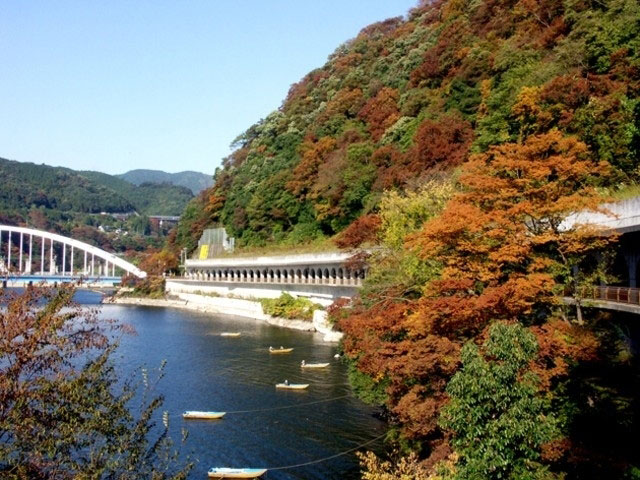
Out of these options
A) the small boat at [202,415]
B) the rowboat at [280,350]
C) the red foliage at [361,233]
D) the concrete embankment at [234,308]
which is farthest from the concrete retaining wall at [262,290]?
the small boat at [202,415]

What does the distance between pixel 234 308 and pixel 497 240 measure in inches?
1964

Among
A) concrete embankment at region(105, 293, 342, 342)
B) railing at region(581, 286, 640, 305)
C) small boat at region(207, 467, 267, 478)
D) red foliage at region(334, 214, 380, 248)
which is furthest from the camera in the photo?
concrete embankment at region(105, 293, 342, 342)

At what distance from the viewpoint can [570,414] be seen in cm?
1497

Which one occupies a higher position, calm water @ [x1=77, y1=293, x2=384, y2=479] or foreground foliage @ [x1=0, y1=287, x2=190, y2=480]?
foreground foliage @ [x1=0, y1=287, x2=190, y2=480]

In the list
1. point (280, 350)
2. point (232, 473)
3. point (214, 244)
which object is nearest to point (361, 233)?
point (280, 350)

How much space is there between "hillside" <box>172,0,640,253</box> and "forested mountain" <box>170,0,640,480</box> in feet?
0.55

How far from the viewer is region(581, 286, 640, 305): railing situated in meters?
15.8

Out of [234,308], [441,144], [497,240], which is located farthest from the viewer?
[234,308]

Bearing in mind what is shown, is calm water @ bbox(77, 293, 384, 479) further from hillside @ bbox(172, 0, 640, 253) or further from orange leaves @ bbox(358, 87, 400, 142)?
orange leaves @ bbox(358, 87, 400, 142)

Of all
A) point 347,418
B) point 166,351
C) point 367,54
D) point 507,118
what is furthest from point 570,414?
point 367,54

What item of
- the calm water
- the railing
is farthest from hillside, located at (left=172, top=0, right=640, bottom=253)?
the calm water

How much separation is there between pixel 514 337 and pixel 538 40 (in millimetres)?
38525

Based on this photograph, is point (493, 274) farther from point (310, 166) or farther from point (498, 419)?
point (310, 166)

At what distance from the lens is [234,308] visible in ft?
218
